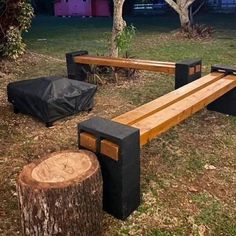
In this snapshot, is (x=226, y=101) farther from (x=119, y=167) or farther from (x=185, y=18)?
(x=185, y=18)

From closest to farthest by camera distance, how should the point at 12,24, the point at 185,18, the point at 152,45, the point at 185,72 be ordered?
the point at 185,72 → the point at 12,24 → the point at 152,45 → the point at 185,18

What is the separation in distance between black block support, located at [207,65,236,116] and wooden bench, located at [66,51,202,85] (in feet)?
1.55

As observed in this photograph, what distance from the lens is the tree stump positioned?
2.44 metres

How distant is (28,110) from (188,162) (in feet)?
9.23

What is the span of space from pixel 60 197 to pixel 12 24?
25.2ft

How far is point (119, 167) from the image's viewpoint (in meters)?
2.88

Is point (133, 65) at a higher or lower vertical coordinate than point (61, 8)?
lower

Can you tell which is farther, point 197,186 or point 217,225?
point 197,186

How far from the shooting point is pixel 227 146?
462 cm

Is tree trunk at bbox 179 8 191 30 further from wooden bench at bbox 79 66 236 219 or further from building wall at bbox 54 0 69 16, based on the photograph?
building wall at bbox 54 0 69 16

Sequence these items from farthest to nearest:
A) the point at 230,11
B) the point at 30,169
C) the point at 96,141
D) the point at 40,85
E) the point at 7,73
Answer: the point at 230,11 < the point at 7,73 < the point at 40,85 < the point at 96,141 < the point at 30,169

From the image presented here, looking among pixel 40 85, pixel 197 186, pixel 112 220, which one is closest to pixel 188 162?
pixel 197 186

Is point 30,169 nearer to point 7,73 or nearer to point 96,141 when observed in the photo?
point 96,141

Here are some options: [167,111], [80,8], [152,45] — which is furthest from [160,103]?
[80,8]
